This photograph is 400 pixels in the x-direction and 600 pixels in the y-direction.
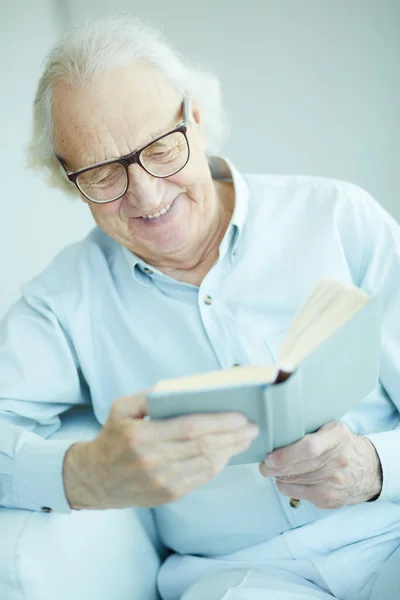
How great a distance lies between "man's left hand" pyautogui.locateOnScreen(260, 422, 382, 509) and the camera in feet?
3.03

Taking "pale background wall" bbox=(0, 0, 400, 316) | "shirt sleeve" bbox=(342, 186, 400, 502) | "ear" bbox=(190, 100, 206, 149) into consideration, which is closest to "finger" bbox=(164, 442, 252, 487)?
"shirt sleeve" bbox=(342, 186, 400, 502)

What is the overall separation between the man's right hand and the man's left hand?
0.11 m

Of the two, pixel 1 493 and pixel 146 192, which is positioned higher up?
pixel 146 192

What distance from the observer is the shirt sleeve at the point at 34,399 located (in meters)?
Answer: 1.10

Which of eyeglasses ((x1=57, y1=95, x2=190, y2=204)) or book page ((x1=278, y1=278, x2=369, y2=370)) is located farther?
eyeglasses ((x1=57, y1=95, x2=190, y2=204))

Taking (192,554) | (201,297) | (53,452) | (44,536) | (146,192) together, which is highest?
(146,192)

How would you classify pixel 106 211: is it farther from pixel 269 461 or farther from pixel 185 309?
pixel 269 461

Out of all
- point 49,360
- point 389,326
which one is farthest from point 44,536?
point 389,326

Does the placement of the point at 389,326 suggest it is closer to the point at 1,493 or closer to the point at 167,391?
the point at 167,391

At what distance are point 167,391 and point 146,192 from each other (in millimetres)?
537

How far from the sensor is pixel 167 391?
761 millimetres

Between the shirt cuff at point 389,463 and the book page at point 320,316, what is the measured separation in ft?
1.17

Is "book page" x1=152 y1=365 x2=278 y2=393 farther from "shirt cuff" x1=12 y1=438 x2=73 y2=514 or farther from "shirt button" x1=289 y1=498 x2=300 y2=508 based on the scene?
"shirt button" x1=289 y1=498 x2=300 y2=508

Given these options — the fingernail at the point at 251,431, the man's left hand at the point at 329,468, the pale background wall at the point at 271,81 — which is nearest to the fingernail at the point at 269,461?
the man's left hand at the point at 329,468
